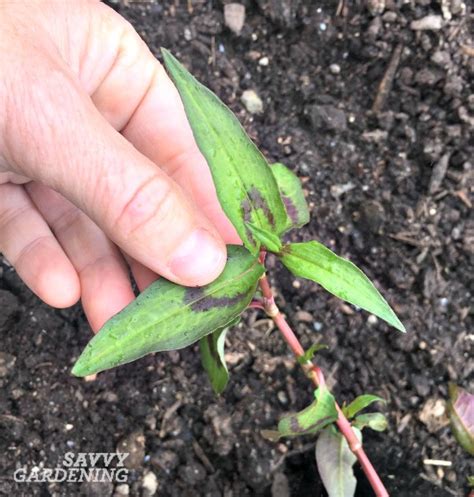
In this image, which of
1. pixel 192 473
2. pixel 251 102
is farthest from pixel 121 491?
pixel 251 102

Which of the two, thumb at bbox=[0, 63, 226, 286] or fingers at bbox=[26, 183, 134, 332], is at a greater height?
thumb at bbox=[0, 63, 226, 286]

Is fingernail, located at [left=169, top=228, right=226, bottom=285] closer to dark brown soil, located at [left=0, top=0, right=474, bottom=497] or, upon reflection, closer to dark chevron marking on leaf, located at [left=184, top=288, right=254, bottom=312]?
dark chevron marking on leaf, located at [left=184, top=288, right=254, bottom=312]

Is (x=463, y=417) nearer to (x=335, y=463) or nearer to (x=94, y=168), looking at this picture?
(x=335, y=463)

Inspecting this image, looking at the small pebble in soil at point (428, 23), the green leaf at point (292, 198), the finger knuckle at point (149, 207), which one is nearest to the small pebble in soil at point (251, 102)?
the small pebble in soil at point (428, 23)

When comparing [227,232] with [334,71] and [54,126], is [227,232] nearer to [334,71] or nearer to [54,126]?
[54,126]

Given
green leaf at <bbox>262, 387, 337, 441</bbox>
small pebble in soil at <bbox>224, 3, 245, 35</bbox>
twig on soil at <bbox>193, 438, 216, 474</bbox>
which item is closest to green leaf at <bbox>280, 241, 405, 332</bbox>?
green leaf at <bbox>262, 387, 337, 441</bbox>

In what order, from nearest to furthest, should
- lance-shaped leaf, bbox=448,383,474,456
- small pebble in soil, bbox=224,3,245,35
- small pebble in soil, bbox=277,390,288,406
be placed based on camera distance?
lance-shaped leaf, bbox=448,383,474,456
small pebble in soil, bbox=277,390,288,406
small pebble in soil, bbox=224,3,245,35

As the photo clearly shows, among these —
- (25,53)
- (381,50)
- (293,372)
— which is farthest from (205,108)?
(381,50)

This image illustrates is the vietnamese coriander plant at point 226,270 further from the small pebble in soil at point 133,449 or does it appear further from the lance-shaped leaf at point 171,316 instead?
the small pebble in soil at point 133,449
